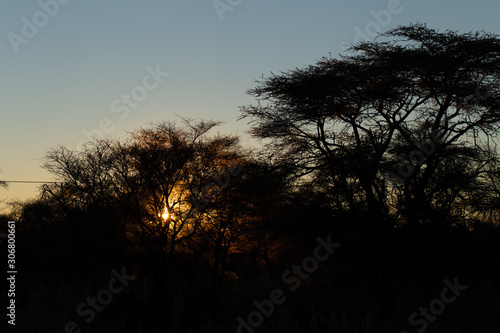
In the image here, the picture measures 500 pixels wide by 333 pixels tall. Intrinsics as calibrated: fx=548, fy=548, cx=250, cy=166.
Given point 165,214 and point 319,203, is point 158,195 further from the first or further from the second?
point 319,203

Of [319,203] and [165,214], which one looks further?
[165,214]

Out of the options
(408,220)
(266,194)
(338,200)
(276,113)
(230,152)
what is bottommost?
(408,220)

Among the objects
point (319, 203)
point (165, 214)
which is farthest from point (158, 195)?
point (319, 203)

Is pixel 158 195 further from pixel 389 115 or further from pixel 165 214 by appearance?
pixel 389 115

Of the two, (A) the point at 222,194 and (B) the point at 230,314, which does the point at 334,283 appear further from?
(A) the point at 222,194

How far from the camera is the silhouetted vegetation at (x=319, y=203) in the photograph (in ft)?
54.9

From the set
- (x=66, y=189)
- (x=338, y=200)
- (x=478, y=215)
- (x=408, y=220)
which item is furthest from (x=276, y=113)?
(x=66, y=189)

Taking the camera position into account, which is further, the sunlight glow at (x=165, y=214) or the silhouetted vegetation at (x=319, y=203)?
the sunlight glow at (x=165, y=214)

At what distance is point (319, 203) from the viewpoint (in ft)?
56.2

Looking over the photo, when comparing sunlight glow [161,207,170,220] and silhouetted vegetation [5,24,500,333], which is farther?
sunlight glow [161,207,170,220]

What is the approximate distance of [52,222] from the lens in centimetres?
2272

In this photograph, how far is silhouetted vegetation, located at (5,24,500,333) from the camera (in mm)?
16734

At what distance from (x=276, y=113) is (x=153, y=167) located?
5797mm

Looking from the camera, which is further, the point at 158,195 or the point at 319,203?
the point at 158,195
